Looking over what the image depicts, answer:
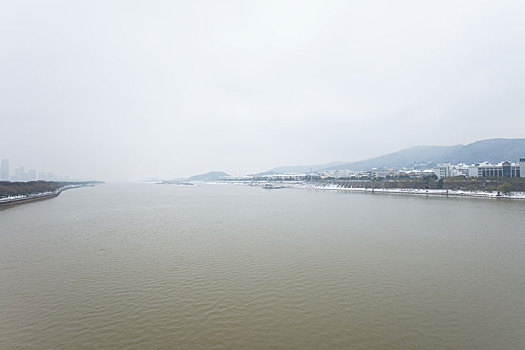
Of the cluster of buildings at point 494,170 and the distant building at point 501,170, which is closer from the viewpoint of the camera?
the cluster of buildings at point 494,170

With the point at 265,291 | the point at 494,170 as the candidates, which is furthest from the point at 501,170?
the point at 265,291

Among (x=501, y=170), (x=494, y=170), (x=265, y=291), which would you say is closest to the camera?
(x=265, y=291)

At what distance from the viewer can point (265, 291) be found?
331 centimetres

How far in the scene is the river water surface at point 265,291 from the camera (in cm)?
232

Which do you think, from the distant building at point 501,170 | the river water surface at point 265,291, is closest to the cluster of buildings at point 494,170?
the distant building at point 501,170

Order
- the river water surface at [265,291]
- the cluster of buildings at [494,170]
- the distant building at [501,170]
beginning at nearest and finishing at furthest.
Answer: the river water surface at [265,291] → the cluster of buildings at [494,170] → the distant building at [501,170]

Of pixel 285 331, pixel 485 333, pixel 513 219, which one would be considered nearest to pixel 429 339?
pixel 485 333

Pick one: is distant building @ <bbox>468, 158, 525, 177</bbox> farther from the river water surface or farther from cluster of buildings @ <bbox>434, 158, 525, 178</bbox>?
the river water surface

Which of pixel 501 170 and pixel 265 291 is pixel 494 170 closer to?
pixel 501 170

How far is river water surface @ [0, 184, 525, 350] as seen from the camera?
7.63 feet

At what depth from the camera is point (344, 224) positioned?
25.8 ft

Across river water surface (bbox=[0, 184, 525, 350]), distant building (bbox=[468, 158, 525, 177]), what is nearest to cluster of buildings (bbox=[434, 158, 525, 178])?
distant building (bbox=[468, 158, 525, 177])

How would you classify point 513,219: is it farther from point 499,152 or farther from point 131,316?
point 499,152

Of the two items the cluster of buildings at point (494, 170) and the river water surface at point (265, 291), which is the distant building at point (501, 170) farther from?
the river water surface at point (265, 291)
